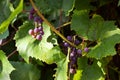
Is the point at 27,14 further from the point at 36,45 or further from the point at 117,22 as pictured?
the point at 117,22

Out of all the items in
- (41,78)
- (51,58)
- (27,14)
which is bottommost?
(41,78)

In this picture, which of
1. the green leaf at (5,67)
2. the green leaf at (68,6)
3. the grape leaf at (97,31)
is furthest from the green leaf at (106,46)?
the green leaf at (5,67)

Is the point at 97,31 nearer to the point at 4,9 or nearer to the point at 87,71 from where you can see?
the point at 87,71

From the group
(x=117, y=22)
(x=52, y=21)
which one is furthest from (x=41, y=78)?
(x=117, y=22)

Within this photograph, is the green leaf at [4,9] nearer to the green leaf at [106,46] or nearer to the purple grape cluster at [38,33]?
the purple grape cluster at [38,33]

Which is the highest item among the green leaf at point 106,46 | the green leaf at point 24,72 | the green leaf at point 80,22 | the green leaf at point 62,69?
the green leaf at point 80,22

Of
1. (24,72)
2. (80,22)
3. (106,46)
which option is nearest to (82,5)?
(80,22)

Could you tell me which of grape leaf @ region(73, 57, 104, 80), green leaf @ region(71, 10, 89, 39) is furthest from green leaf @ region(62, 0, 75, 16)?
grape leaf @ region(73, 57, 104, 80)
